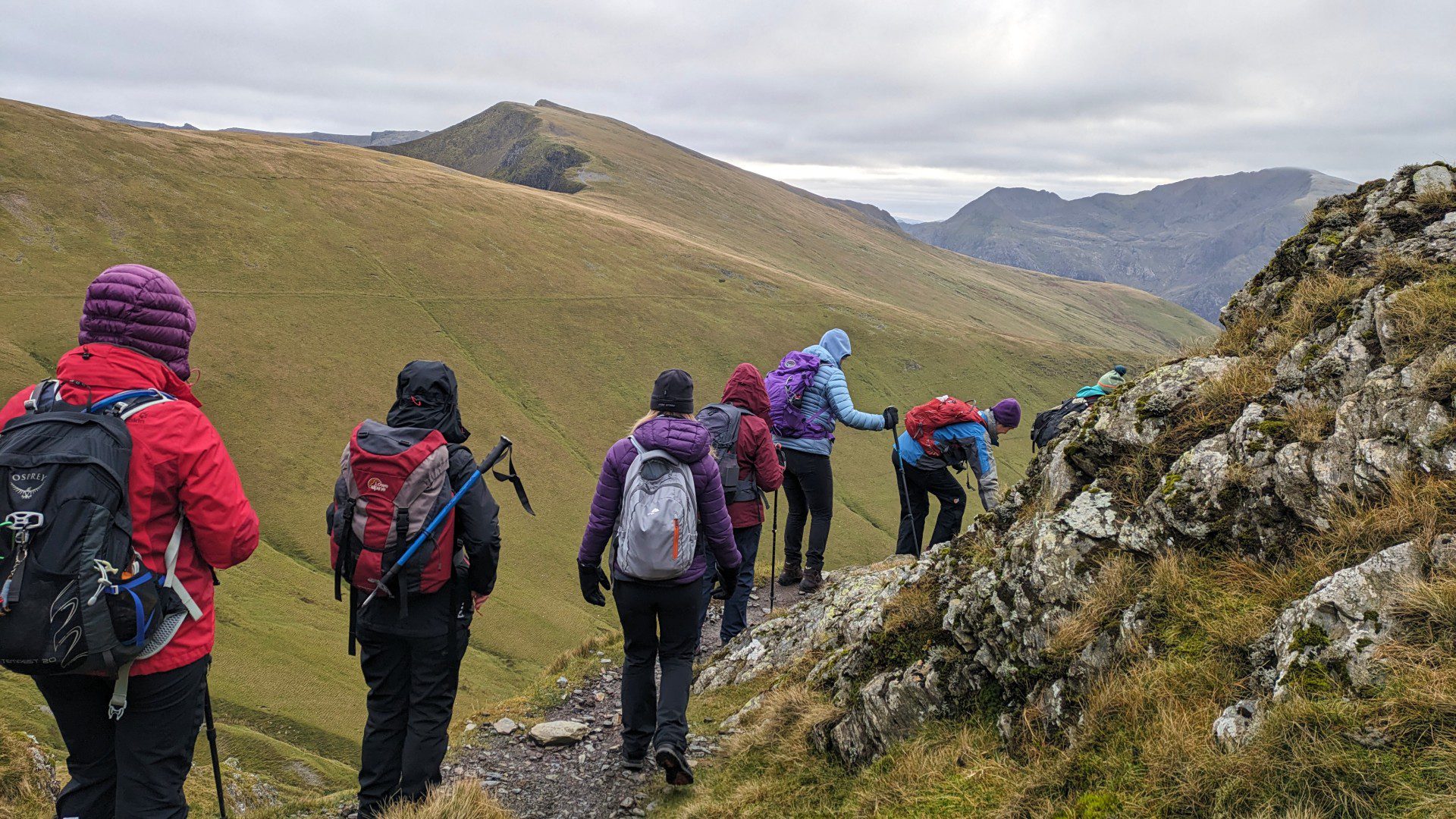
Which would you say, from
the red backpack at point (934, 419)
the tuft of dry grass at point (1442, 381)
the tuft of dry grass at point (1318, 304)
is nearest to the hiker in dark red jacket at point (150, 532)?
the tuft of dry grass at point (1442, 381)

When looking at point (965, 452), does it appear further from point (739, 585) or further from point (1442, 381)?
point (1442, 381)

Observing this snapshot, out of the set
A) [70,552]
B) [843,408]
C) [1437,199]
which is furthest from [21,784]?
[1437,199]

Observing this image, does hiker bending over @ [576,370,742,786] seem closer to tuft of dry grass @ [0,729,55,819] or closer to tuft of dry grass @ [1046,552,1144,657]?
tuft of dry grass @ [1046,552,1144,657]

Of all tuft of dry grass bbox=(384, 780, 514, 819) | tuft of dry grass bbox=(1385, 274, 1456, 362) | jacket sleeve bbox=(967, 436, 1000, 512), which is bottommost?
tuft of dry grass bbox=(384, 780, 514, 819)

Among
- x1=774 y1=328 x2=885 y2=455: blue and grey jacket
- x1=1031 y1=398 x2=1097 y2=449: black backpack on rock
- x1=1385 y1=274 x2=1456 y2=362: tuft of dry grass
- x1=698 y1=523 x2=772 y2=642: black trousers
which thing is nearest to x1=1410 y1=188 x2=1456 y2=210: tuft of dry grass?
x1=1385 y1=274 x2=1456 y2=362: tuft of dry grass

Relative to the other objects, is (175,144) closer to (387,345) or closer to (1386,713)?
(387,345)

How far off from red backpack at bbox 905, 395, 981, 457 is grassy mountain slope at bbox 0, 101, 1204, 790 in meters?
12.2

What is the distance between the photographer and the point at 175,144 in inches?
3856

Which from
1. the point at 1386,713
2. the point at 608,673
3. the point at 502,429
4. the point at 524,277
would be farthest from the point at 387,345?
the point at 1386,713

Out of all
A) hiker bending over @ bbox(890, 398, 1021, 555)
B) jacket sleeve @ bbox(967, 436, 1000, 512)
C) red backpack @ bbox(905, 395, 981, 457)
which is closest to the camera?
jacket sleeve @ bbox(967, 436, 1000, 512)

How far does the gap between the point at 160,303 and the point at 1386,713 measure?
7.58 meters

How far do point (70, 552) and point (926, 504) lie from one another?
11.9m

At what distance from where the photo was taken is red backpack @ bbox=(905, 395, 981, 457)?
40.5 ft

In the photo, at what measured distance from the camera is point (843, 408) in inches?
492
